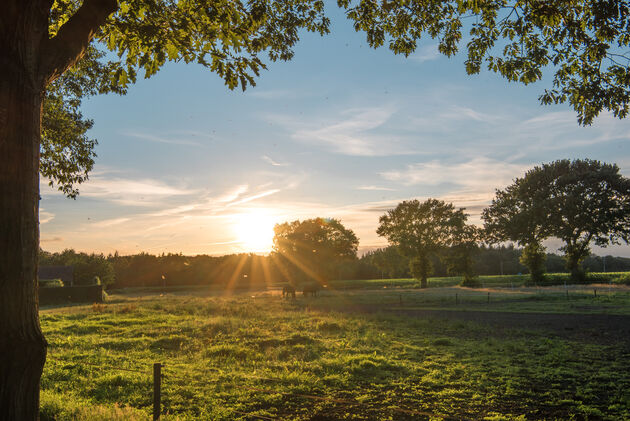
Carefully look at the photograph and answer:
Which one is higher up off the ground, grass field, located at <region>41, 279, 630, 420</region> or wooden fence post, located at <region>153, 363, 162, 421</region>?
wooden fence post, located at <region>153, 363, 162, 421</region>

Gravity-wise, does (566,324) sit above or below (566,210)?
below

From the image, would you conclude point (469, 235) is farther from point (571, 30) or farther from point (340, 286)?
point (571, 30)

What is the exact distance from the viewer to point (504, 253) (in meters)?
A: 108

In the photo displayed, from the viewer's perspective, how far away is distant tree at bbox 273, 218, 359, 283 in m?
82.9

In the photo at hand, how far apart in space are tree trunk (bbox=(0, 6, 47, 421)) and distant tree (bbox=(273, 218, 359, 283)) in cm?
7672

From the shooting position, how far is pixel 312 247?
278 feet

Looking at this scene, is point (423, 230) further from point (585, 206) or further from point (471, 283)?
point (585, 206)

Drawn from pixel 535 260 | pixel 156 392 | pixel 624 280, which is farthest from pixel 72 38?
pixel 535 260

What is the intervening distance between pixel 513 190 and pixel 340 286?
3175 centimetres

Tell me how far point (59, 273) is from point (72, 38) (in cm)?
7902

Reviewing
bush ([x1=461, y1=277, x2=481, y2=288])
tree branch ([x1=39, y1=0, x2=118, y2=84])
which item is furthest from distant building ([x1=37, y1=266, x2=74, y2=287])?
tree branch ([x1=39, y1=0, x2=118, y2=84])

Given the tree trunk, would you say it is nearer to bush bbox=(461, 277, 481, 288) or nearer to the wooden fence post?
the wooden fence post

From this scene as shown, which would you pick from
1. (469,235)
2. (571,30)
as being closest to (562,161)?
(469,235)

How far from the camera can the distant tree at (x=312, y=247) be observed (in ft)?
272
